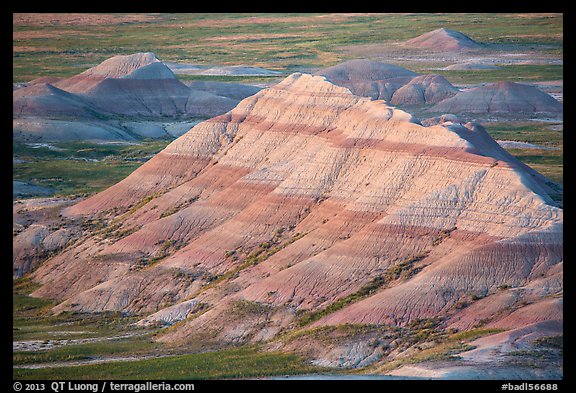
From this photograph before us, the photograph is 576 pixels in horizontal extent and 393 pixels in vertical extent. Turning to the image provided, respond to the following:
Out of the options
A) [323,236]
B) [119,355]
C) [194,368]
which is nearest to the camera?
[194,368]

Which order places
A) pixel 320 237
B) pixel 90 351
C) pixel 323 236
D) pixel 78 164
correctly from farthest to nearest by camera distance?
pixel 78 164 → pixel 320 237 → pixel 323 236 → pixel 90 351

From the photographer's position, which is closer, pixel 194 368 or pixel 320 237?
pixel 194 368

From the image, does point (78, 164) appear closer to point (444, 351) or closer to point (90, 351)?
point (90, 351)

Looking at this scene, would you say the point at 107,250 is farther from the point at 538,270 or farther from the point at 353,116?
the point at 538,270

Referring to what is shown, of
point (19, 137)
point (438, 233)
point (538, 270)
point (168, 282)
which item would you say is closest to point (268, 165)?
point (168, 282)

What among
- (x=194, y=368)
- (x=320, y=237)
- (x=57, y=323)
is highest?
(x=320, y=237)

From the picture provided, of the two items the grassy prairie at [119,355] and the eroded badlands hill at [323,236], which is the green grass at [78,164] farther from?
the grassy prairie at [119,355]

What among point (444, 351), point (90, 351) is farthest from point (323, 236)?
point (444, 351)
